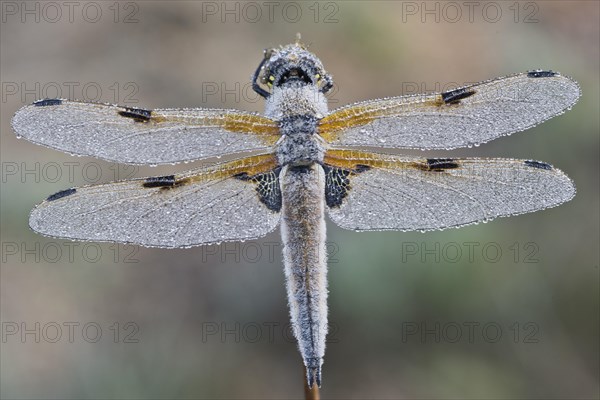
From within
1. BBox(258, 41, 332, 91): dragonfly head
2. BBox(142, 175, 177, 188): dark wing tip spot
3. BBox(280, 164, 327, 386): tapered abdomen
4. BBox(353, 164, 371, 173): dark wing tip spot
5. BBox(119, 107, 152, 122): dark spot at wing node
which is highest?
BBox(258, 41, 332, 91): dragonfly head

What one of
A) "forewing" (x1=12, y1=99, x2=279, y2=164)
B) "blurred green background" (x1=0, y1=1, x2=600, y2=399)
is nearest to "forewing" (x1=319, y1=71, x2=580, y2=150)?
"forewing" (x1=12, y1=99, x2=279, y2=164)

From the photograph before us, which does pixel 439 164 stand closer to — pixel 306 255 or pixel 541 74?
pixel 541 74

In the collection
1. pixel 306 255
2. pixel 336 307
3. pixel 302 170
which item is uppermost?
pixel 302 170

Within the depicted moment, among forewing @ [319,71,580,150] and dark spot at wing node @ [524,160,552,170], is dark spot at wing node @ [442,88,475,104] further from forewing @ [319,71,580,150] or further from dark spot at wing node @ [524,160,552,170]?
dark spot at wing node @ [524,160,552,170]

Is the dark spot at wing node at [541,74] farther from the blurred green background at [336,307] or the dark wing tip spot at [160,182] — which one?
the blurred green background at [336,307]

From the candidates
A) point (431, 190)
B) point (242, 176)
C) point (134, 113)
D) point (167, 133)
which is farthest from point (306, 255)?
point (134, 113)

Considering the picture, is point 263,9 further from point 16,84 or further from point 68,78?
point 16,84

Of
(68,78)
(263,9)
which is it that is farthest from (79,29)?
(263,9)

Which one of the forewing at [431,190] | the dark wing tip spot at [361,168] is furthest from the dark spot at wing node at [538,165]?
the dark wing tip spot at [361,168]
